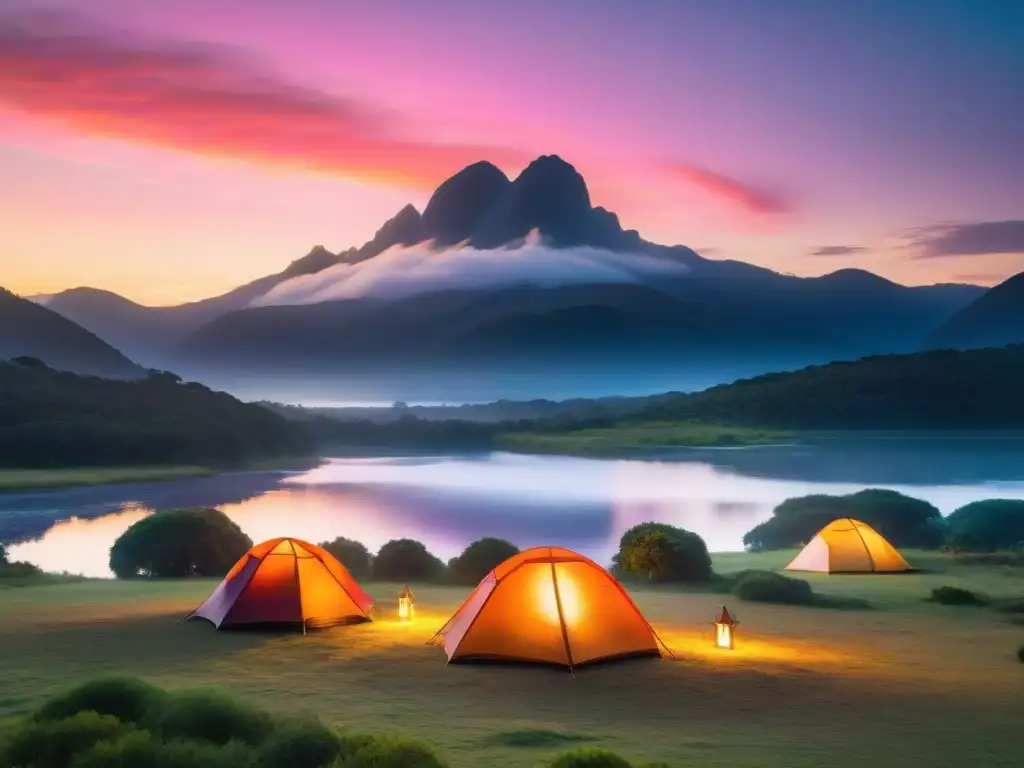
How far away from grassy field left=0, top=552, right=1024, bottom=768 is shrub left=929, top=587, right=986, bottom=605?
32.7 inches

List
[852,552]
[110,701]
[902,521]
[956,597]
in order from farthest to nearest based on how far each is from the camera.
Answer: [902,521] < [852,552] < [956,597] < [110,701]

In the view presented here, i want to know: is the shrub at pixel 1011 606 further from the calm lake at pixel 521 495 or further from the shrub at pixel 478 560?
the calm lake at pixel 521 495

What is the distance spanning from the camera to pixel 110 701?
35.9 ft

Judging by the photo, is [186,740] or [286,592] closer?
[186,740]

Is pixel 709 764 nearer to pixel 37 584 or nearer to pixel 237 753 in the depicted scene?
pixel 237 753

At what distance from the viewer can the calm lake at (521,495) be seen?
55656mm

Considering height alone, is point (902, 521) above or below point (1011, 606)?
above

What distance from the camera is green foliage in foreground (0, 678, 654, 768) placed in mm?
8898

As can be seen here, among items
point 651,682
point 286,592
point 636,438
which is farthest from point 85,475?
point 651,682

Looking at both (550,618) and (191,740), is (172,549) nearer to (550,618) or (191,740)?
(550,618)

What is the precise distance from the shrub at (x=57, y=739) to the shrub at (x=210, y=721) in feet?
1.42

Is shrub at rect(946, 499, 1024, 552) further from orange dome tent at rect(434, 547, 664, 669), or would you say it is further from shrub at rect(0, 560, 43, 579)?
shrub at rect(0, 560, 43, 579)

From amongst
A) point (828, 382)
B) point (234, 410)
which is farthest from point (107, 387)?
point (828, 382)

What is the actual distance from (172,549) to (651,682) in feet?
68.2
